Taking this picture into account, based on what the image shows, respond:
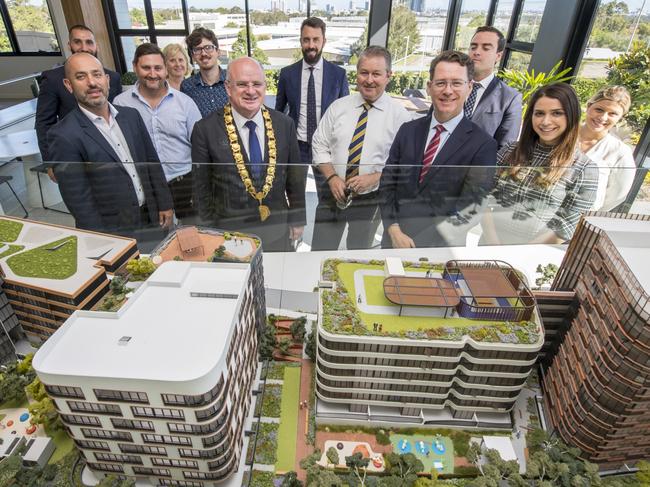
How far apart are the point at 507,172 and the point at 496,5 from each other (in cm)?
1503

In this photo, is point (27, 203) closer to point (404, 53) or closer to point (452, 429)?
point (452, 429)

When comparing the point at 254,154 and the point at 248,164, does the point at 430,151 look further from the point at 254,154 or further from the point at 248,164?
the point at 248,164

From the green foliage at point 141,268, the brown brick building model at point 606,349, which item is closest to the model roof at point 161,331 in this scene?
the green foliage at point 141,268

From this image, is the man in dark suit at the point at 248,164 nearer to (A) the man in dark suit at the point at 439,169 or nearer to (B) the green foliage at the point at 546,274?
(A) the man in dark suit at the point at 439,169

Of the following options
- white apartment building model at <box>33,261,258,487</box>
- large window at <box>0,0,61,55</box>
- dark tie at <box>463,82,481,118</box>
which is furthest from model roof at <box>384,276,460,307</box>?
large window at <box>0,0,61,55</box>

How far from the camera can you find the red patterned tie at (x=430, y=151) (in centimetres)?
1086

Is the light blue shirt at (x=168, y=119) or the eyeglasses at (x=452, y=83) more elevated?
the eyeglasses at (x=452, y=83)

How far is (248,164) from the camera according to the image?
36.2 feet

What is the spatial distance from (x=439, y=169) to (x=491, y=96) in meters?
3.10

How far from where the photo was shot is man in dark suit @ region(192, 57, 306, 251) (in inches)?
396

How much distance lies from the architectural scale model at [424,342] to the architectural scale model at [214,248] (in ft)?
5.63

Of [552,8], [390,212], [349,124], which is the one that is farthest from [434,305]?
[552,8]

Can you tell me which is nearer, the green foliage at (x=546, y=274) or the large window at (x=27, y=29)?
the green foliage at (x=546, y=274)

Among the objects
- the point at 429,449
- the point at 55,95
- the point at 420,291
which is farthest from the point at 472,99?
the point at 55,95
